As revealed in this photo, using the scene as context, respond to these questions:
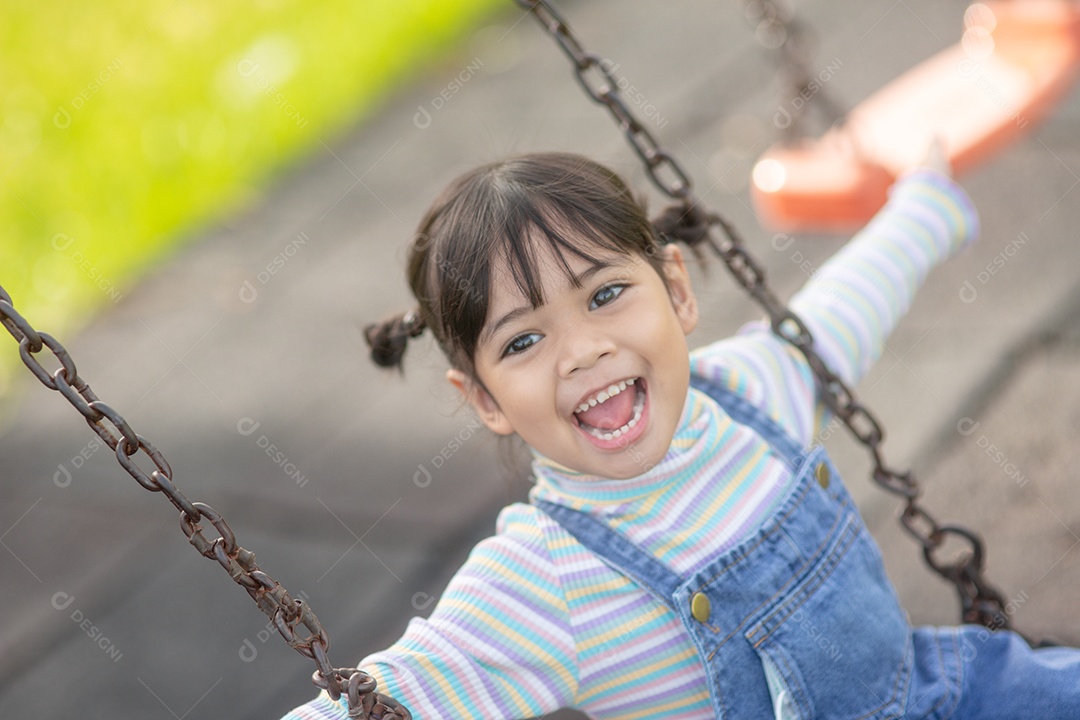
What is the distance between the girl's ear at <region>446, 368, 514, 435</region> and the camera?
4.51ft

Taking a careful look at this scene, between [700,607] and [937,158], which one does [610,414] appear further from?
[937,158]

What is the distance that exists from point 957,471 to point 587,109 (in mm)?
2217

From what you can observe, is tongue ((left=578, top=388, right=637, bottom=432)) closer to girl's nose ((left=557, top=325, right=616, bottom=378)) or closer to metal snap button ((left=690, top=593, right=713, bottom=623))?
girl's nose ((left=557, top=325, right=616, bottom=378))

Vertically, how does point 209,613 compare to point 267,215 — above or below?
below

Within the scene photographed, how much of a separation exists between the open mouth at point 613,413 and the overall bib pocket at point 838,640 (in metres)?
0.26

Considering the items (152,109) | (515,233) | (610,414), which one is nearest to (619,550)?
(610,414)

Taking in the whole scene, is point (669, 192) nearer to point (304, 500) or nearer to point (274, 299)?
point (304, 500)

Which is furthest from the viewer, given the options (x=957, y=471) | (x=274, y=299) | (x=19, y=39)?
(x=19, y=39)

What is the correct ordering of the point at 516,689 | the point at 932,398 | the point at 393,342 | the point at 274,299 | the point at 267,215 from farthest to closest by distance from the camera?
the point at 267,215 → the point at 274,299 → the point at 932,398 → the point at 393,342 → the point at 516,689

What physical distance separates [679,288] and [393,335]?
0.37 metres

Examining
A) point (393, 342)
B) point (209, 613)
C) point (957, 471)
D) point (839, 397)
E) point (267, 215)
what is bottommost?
point (957, 471)

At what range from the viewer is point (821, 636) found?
51.8 inches

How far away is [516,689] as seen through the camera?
4.16 feet

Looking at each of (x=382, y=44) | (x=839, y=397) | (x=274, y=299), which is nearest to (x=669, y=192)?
(x=839, y=397)
